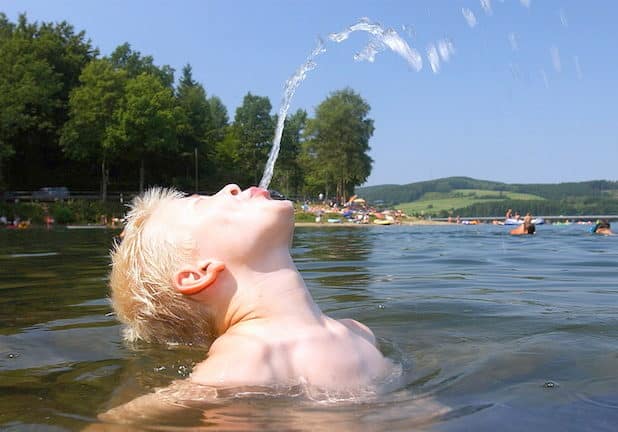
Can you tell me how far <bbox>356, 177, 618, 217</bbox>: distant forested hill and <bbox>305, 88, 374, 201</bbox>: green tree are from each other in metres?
7.57

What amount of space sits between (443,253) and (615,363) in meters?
7.96

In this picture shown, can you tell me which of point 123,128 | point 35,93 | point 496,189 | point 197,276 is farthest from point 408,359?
point 496,189

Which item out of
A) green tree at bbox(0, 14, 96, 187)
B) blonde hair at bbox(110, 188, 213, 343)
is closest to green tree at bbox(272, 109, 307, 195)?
green tree at bbox(0, 14, 96, 187)

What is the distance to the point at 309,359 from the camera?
93.6 inches

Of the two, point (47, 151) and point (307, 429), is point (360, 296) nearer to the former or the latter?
point (307, 429)

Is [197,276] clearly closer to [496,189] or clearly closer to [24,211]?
[24,211]

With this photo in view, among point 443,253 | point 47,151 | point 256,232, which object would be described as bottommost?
point 443,253

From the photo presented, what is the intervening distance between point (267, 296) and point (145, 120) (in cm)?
3941

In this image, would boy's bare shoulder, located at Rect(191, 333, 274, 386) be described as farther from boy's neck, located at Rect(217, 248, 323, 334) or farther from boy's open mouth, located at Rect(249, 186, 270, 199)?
boy's open mouth, located at Rect(249, 186, 270, 199)

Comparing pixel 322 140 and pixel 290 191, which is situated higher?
pixel 322 140

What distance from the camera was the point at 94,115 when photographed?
3919 centimetres

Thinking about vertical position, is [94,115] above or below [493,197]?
above

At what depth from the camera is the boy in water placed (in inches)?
92.8

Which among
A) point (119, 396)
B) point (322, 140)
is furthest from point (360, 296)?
point (322, 140)
